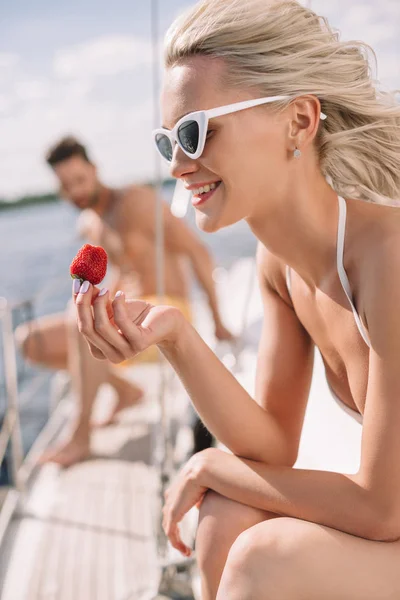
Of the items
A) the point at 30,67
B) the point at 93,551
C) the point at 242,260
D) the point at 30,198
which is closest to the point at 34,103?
the point at 30,67

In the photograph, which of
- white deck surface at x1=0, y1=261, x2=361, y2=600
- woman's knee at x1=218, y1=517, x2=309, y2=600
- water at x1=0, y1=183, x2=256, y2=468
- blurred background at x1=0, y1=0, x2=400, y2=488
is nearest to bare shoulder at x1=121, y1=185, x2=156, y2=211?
water at x1=0, y1=183, x2=256, y2=468

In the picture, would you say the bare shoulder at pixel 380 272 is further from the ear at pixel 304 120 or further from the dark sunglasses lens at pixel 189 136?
the dark sunglasses lens at pixel 189 136

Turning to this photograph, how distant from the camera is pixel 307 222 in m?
1.04

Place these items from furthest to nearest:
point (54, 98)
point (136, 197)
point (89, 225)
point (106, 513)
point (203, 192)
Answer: point (54, 98) < point (89, 225) < point (136, 197) < point (106, 513) < point (203, 192)

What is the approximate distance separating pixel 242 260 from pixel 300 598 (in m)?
4.14

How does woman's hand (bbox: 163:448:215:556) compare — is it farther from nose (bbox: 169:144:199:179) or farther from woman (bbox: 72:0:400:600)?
nose (bbox: 169:144:199:179)

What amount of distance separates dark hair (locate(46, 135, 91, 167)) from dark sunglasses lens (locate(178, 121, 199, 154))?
2.31m

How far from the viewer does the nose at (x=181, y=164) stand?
995 millimetres

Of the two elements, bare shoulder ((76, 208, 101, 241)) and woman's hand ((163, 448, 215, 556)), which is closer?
woman's hand ((163, 448, 215, 556))

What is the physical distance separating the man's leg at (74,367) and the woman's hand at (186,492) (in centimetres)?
160

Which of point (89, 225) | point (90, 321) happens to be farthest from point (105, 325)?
point (89, 225)

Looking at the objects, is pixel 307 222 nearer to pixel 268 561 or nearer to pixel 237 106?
pixel 237 106

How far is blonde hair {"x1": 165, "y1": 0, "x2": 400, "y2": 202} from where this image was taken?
37.5 inches

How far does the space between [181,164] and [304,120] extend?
181mm
